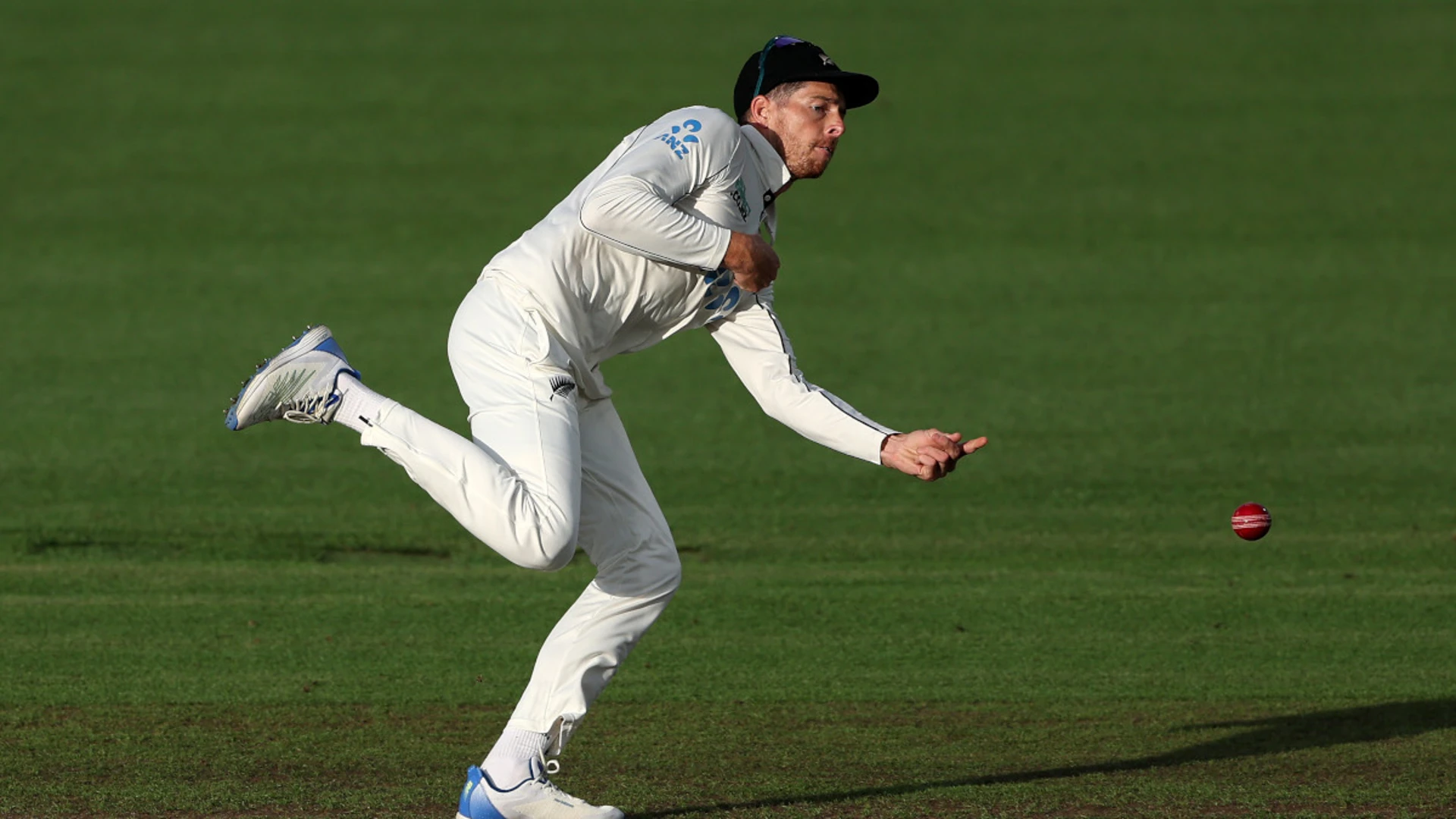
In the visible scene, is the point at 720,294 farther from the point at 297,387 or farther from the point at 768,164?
the point at 297,387

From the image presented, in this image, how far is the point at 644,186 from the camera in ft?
18.2

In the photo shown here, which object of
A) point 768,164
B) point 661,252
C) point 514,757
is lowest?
point 514,757

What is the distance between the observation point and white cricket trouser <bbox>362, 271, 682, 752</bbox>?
5.48m

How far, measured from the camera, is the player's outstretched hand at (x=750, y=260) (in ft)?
18.1

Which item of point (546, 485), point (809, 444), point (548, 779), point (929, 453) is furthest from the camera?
point (809, 444)

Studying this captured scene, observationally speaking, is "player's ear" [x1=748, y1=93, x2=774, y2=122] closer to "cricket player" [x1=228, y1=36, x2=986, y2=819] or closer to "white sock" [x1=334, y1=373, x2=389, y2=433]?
"cricket player" [x1=228, y1=36, x2=986, y2=819]

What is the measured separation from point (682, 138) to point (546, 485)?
3.86 ft

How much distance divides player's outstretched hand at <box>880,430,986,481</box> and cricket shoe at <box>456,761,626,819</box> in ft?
4.72

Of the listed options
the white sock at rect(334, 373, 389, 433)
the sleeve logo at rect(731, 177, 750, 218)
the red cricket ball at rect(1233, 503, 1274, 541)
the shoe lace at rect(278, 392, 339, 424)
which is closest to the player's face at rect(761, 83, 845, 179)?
the sleeve logo at rect(731, 177, 750, 218)

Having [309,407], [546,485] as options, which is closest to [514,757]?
[546,485]

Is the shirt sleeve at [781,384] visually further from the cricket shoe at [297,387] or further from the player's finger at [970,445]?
the cricket shoe at [297,387]

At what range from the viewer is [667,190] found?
221 inches

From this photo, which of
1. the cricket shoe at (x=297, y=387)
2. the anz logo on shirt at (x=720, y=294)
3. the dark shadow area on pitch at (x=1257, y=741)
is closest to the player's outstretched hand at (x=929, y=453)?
the anz logo on shirt at (x=720, y=294)

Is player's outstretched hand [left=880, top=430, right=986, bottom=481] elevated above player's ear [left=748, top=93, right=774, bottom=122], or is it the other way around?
player's ear [left=748, top=93, right=774, bottom=122]
